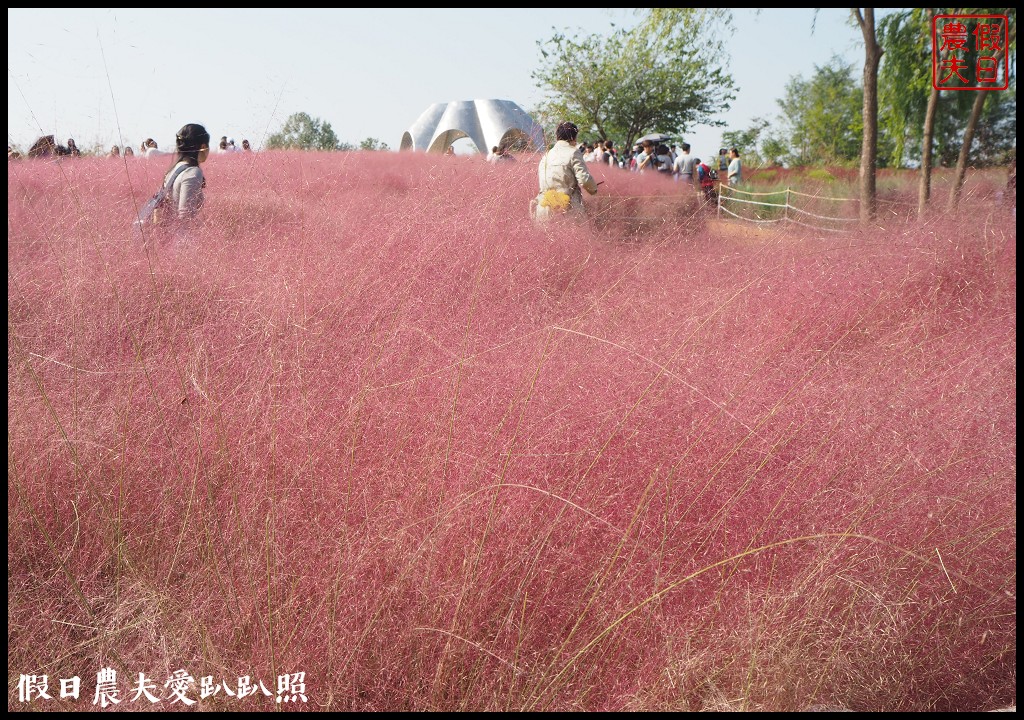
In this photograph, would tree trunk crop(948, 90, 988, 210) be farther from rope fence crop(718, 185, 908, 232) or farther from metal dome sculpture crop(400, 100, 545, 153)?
metal dome sculpture crop(400, 100, 545, 153)

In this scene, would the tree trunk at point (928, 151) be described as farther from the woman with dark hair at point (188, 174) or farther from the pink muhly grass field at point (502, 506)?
the woman with dark hair at point (188, 174)

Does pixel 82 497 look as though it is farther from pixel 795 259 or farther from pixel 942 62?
pixel 942 62

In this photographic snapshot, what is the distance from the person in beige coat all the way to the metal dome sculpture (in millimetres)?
15195

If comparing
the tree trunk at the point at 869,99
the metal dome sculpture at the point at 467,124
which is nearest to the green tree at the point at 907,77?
the tree trunk at the point at 869,99

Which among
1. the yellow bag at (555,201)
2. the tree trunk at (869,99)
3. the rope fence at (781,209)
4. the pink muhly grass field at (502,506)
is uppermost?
the tree trunk at (869,99)

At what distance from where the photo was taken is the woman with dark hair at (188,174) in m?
3.53

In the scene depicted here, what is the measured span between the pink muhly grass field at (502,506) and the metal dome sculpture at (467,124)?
18.2 metres

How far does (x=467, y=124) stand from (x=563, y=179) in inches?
754

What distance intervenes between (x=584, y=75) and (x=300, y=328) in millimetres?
22056

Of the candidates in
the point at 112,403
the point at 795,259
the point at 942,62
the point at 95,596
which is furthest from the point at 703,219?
the point at 95,596

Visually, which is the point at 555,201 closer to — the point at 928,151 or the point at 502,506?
the point at 502,506

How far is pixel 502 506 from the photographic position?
1539 millimetres

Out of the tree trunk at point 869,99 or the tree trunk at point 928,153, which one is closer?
the tree trunk at point 928,153

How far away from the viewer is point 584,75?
71.5ft
